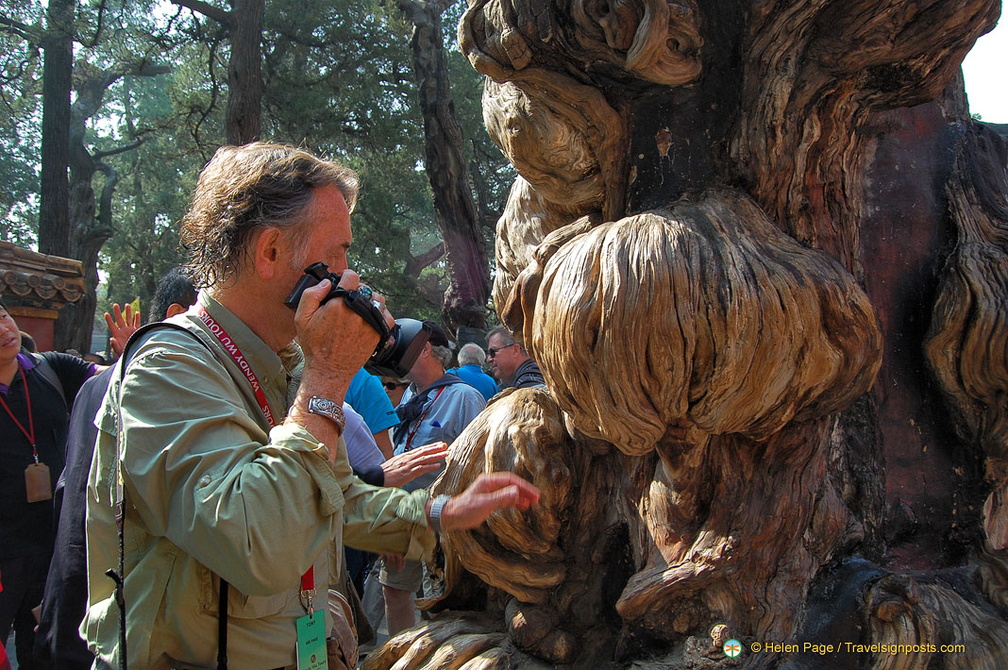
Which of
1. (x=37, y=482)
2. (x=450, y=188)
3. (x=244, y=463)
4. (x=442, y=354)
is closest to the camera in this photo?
(x=244, y=463)

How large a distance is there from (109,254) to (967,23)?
25.5 meters

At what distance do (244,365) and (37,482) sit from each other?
8.96ft

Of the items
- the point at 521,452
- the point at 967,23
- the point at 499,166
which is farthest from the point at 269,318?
the point at 499,166

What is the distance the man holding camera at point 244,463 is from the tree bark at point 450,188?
8.74m

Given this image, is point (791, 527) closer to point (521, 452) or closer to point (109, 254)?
point (521, 452)

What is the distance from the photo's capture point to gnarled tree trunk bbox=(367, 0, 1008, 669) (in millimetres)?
1722

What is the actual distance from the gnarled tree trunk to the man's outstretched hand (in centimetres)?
21

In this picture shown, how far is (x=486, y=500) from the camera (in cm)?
179

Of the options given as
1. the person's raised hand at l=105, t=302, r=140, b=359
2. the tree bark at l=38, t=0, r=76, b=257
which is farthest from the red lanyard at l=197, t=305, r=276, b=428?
the tree bark at l=38, t=0, r=76, b=257

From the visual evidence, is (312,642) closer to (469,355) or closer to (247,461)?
(247,461)

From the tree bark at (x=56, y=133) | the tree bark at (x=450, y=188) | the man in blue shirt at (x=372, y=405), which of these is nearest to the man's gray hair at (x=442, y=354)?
the man in blue shirt at (x=372, y=405)

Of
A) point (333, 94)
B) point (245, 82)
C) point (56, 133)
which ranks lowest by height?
point (56, 133)

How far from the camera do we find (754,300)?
1660 mm

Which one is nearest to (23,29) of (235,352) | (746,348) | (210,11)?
(210,11)
